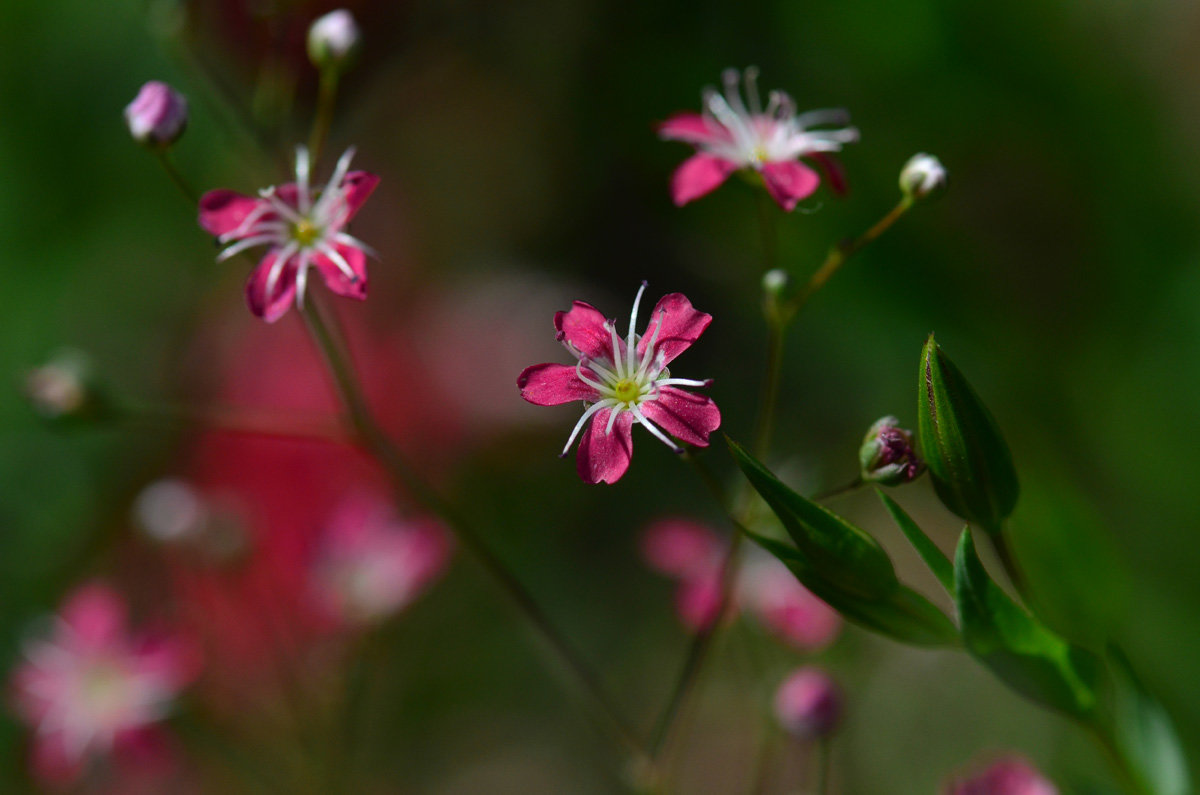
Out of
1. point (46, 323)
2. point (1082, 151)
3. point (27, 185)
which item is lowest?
point (1082, 151)

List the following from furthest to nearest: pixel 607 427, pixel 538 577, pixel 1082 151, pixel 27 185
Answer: pixel 27 185
pixel 538 577
pixel 1082 151
pixel 607 427

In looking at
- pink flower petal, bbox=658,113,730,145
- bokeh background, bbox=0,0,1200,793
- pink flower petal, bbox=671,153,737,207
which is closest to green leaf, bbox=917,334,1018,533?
pink flower petal, bbox=671,153,737,207

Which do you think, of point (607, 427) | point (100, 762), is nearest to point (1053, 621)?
point (607, 427)

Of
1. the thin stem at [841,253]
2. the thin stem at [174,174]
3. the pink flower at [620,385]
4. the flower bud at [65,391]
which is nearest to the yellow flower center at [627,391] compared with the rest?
the pink flower at [620,385]

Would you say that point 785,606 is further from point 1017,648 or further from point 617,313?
point 617,313

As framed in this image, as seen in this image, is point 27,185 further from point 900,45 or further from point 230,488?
point 900,45

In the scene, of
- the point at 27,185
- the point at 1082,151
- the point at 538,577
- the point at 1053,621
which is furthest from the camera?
the point at 27,185
